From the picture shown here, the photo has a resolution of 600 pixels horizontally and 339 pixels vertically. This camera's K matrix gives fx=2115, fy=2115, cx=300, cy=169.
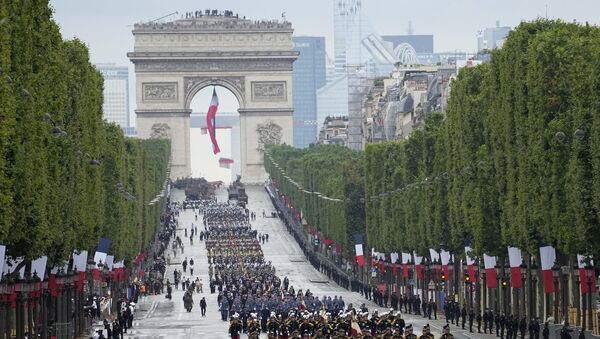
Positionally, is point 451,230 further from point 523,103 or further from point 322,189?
point 322,189

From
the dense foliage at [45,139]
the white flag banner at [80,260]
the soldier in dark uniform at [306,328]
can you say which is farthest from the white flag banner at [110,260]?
the soldier in dark uniform at [306,328]

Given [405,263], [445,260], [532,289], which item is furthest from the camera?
[405,263]

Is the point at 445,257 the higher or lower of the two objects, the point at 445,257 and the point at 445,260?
the higher

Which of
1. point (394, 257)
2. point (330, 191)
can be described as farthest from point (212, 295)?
point (330, 191)

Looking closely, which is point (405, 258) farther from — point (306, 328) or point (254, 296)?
point (306, 328)

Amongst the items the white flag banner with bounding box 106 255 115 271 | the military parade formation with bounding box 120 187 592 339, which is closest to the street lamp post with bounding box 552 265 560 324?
the military parade formation with bounding box 120 187 592 339

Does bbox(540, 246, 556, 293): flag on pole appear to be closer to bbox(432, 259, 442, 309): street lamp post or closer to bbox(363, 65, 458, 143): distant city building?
bbox(432, 259, 442, 309): street lamp post
